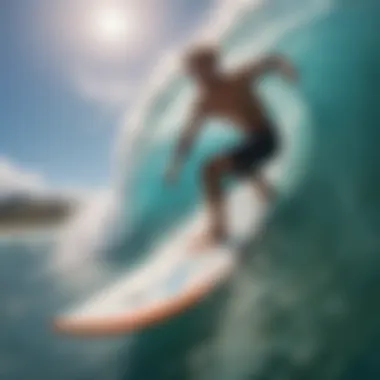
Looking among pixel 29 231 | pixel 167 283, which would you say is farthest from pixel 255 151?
pixel 29 231

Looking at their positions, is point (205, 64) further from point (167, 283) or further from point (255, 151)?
point (167, 283)

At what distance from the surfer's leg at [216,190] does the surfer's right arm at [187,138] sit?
0.04 m

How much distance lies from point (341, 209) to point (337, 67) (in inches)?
8.3

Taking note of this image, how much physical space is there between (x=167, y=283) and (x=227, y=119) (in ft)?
0.83

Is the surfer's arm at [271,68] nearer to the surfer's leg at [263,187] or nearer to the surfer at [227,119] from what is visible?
the surfer at [227,119]

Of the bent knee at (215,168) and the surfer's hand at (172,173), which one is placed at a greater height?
the surfer's hand at (172,173)

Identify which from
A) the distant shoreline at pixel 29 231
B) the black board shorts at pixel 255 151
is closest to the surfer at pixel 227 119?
the black board shorts at pixel 255 151

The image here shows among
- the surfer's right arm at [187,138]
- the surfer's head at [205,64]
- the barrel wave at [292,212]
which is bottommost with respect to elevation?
the barrel wave at [292,212]

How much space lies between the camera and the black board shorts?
48.4 inches

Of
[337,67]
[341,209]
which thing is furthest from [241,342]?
[337,67]

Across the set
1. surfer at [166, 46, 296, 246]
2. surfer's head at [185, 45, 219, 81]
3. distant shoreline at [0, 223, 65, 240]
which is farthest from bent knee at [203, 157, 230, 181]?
distant shoreline at [0, 223, 65, 240]

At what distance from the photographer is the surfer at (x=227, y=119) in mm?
1229

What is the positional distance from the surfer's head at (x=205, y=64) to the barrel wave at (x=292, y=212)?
0.02 m

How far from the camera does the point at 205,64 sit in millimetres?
1260
